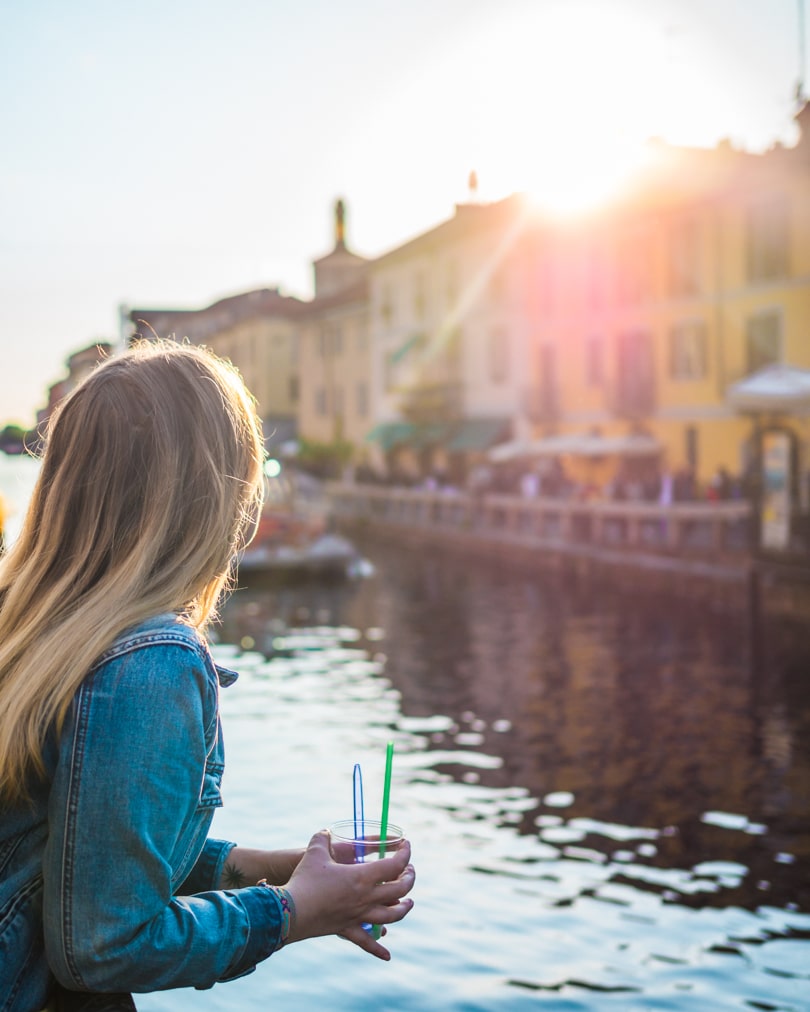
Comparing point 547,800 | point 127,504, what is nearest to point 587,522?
point 547,800

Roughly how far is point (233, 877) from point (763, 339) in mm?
30909

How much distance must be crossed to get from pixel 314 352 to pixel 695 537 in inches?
1492

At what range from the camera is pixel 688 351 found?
1335 inches

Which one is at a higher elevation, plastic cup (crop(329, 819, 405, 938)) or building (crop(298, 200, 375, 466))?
building (crop(298, 200, 375, 466))

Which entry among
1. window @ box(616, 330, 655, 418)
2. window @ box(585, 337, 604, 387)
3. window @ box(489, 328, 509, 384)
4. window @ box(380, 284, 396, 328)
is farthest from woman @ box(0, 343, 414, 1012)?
window @ box(380, 284, 396, 328)

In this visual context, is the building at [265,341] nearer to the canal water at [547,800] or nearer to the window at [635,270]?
the window at [635,270]

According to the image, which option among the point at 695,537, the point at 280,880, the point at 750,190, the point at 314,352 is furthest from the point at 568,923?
the point at 314,352

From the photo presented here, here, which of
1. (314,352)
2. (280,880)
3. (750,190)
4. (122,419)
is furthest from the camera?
(314,352)

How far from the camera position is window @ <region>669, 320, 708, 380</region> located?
33344mm

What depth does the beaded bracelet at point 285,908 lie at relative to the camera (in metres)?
1.77

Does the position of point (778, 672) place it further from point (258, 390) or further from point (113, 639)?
point (258, 390)

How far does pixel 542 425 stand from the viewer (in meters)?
40.2

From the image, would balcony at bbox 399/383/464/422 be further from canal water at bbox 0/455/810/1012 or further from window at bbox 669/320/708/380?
canal water at bbox 0/455/810/1012

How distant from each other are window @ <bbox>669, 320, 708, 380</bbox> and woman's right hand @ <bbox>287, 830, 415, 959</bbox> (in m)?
32.4
